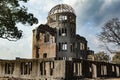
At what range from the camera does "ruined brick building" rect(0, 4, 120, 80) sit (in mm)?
26211

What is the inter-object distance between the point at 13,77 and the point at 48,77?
16.1ft

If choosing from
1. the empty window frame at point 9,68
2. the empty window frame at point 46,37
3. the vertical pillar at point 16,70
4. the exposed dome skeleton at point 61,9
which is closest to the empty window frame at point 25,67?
the vertical pillar at point 16,70

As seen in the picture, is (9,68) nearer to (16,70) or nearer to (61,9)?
(16,70)

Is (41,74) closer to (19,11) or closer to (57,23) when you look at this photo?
(19,11)

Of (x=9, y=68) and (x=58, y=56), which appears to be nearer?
(x=9, y=68)

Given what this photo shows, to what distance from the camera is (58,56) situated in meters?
49.9

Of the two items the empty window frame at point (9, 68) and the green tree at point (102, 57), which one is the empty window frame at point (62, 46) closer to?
the green tree at point (102, 57)

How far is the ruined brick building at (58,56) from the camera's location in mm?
26211

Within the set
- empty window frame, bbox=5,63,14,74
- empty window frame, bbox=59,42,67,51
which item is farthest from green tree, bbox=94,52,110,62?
empty window frame, bbox=5,63,14,74

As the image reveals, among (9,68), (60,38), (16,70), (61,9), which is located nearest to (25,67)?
(16,70)

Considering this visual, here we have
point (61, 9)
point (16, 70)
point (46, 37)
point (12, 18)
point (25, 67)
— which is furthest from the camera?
point (61, 9)

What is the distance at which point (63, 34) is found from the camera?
52656 millimetres

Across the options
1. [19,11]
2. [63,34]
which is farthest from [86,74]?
[63,34]

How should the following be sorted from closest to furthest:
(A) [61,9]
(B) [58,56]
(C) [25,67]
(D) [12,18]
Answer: (D) [12,18] → (C) [25,67] → (B) [58,56] → (A) [61,9]
